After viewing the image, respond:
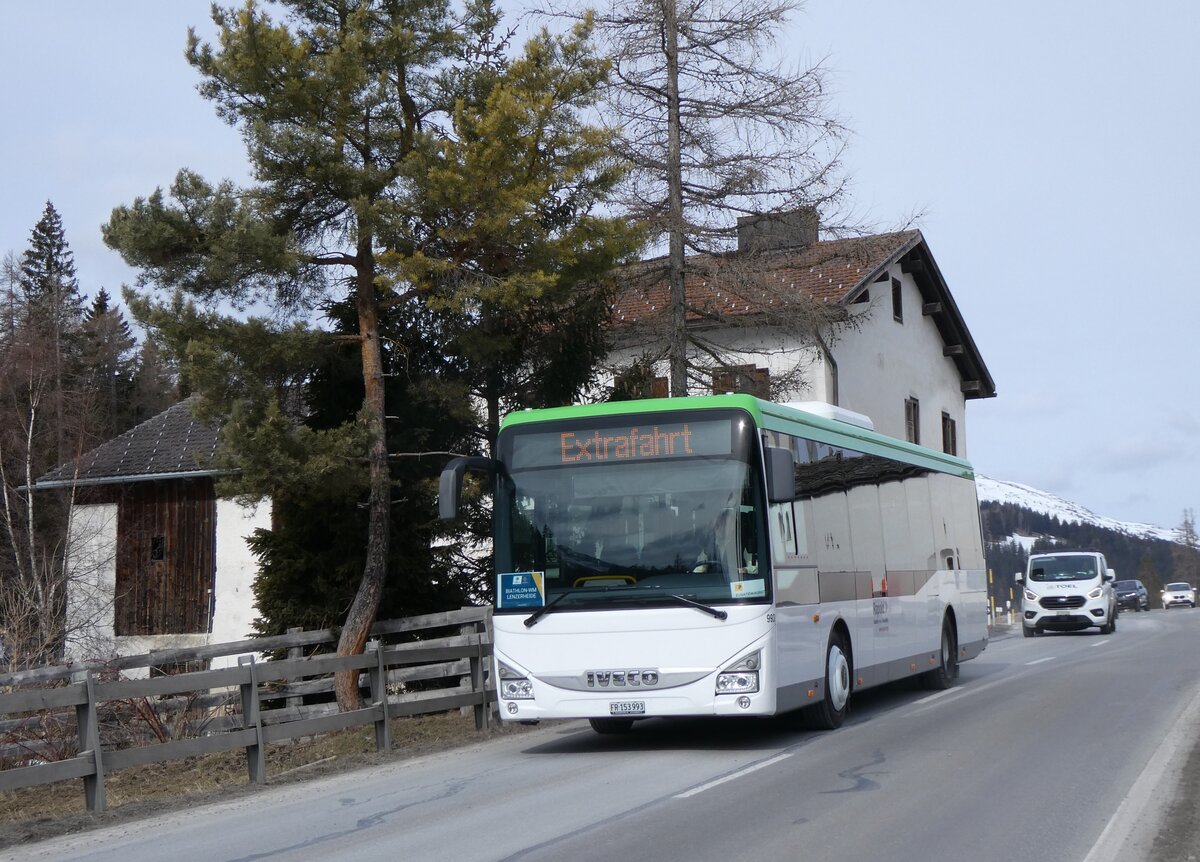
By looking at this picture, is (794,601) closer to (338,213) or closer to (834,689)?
(834,689)

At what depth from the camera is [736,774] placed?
10203 mm

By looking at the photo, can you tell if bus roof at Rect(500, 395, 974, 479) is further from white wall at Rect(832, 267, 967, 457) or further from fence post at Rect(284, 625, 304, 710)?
white wall at Rect(832, 267, 967, 457)

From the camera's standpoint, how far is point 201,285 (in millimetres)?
15945

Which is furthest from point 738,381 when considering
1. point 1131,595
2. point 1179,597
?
point 1179,597

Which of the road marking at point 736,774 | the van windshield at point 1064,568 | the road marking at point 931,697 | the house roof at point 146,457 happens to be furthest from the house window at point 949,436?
the road marking at point 736,774

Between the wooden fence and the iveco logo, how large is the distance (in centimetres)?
266

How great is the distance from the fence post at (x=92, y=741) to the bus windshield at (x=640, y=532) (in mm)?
3539

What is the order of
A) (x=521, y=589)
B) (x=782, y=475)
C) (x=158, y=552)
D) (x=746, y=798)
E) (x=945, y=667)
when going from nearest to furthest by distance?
(x=746, y=798), (x=782, y=475), (x=521, y=589), (x=945, y=667), (x=158, y=552)

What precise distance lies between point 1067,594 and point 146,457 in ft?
74.2

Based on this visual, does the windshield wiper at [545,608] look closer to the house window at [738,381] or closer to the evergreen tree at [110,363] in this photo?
the house window at [738,381]

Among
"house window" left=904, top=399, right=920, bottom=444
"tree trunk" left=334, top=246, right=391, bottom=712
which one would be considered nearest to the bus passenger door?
"tree trunk" left=334, top=246, right=391, bottom=712

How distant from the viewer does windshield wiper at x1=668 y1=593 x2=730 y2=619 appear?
11.0 meters

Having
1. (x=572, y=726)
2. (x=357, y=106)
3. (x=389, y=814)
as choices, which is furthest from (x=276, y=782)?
(x=357, y=106)

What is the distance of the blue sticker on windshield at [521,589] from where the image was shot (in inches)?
458
